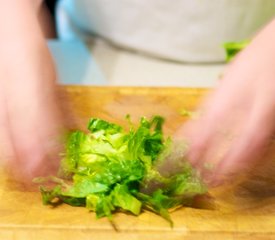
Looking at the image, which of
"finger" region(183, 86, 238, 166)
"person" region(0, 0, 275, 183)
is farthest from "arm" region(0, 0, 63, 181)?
"finger" region(183, 86, 238, 166)

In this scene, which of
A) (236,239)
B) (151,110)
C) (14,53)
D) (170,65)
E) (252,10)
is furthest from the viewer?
(170,65)

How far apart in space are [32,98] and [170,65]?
0.71 m

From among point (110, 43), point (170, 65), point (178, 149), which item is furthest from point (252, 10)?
point (178, 149)

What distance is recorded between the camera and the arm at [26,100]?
3.53ft

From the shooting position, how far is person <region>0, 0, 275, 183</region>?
0.99 m

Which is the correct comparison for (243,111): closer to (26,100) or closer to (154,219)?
(154,219)

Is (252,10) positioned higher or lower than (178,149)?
higher

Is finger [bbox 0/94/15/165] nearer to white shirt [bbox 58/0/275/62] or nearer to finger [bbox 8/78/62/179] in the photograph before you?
finger [bbox 8/78/62/179]

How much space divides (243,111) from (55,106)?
1.19 feet

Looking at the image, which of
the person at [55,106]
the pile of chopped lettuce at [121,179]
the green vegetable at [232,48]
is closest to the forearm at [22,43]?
the person at [55,106]

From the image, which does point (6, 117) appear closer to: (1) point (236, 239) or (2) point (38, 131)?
(2) point (38, 131)

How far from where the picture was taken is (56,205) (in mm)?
1119

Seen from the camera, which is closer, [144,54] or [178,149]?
[178,149]

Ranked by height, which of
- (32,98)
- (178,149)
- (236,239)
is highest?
(32,98)
